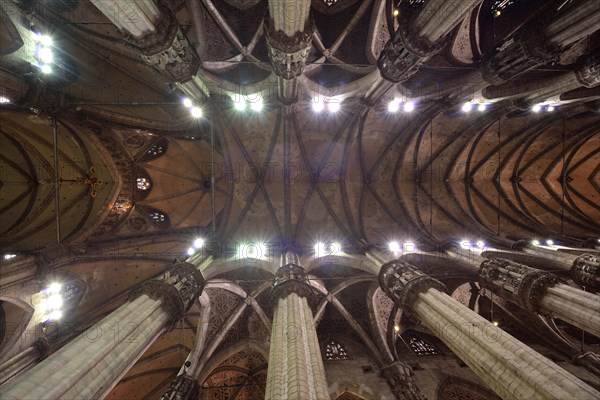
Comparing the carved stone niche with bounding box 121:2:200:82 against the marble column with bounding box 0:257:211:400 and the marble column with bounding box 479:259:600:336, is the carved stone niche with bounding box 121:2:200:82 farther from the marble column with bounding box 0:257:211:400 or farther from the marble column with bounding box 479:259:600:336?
the marble column with bounding box 479:259:600:336

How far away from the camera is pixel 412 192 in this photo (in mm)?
16172

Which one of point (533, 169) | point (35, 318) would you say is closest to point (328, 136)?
point (533, 169)

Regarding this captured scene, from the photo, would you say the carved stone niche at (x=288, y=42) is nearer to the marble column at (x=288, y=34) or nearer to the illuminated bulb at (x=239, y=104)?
the marble column at (x=288, y=34)

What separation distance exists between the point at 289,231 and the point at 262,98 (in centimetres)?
662

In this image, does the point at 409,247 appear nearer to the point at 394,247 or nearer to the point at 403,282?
the point at 394,247

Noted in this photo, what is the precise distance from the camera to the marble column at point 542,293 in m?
6.32

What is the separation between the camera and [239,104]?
12.8 meters

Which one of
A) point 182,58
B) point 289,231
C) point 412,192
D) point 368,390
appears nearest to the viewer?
point 182,58

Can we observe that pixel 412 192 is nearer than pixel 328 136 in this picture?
No

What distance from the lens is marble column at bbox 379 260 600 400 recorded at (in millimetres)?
4875

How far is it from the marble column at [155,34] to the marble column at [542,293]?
37.1 feet

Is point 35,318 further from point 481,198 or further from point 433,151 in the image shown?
point 481,198

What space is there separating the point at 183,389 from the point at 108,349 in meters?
4.39

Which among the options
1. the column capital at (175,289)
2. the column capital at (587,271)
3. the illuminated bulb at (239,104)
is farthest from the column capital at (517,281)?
the illuminated bulb at (239,104)
